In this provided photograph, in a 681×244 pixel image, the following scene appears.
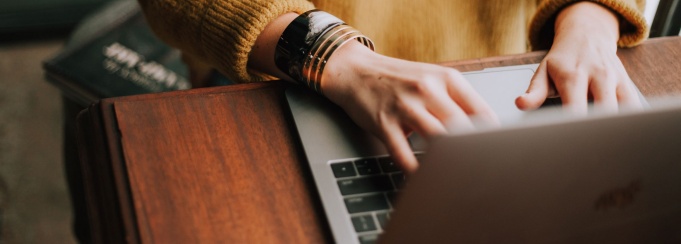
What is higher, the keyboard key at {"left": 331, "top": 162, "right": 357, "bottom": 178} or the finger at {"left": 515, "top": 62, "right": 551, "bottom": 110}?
the finger at {"left": 515, "top": 62, "right": 551, "bottom": 110}

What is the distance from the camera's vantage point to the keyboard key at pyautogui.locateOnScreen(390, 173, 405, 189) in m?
0.53

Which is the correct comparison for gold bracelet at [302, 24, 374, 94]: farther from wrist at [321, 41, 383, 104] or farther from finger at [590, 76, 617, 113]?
finger at [590, 76, 617, 113]

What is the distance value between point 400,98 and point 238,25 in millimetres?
193

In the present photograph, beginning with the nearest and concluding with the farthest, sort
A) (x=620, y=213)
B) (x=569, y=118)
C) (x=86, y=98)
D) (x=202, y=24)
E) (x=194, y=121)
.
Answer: (x=569, y=118)
(x=620, y=213)
(x=194, y=121)
(x=202, y=24)
(x=86, y=98)

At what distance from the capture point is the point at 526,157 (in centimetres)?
37

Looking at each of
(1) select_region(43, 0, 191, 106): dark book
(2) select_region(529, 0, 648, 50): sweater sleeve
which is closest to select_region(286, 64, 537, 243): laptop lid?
(2) select_region(529, 0, 648, 50): sweater sleeve

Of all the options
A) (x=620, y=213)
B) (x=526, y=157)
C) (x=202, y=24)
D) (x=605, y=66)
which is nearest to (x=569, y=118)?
(x=526, y=157)

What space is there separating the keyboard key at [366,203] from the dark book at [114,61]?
2.70 ft

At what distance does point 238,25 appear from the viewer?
63 cm

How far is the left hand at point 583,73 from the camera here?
60 cm

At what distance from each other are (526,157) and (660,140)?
0.10 m

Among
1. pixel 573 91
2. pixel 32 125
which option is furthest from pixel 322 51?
pixel 32 125

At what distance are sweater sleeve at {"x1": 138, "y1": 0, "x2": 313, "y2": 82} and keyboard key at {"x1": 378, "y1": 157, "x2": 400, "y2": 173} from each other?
195 mm

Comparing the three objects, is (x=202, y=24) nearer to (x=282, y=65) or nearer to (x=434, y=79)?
(x=282, y=65)
